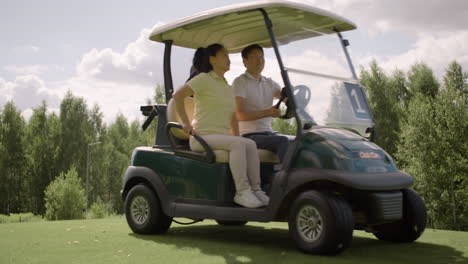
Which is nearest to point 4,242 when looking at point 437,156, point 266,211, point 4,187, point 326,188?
point 266,211

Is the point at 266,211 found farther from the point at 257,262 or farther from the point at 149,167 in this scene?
the point at 149,167

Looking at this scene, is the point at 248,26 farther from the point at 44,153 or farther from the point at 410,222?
the point at 44,153

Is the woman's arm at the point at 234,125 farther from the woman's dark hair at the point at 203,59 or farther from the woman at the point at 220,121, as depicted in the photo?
the woman's dark hair at the point at 203,59

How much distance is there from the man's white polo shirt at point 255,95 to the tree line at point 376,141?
71.6 ft

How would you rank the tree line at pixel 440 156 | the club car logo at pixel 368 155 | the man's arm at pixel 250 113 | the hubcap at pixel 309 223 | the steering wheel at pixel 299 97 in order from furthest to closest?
the tree line at pixel 440 156, the man's arm at pixel 250 113, the steering wheel at pixel 299 97, the club car logo at pixel 368 155, the hubcap at pixel 309 223

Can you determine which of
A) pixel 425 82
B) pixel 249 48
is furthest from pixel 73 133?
pixel 249 48

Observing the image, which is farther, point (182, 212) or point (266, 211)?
point (182, 212)

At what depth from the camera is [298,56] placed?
5832mm

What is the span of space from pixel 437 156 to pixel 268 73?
83.8 ft

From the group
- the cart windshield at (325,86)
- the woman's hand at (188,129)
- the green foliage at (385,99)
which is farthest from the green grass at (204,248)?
the green foliage at (385,99)

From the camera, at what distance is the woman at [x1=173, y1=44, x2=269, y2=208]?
5617mm

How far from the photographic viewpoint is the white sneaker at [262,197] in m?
5.49

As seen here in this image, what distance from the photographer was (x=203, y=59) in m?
6.27

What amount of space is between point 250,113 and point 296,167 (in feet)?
3.22
